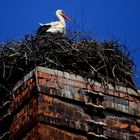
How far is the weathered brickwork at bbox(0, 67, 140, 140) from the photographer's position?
1404cm

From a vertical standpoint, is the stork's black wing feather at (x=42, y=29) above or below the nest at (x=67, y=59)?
above

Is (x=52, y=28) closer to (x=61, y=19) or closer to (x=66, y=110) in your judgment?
(x=61, y=19)

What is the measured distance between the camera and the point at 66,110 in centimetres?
1442

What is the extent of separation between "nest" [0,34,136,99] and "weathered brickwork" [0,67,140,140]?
0.43 metres

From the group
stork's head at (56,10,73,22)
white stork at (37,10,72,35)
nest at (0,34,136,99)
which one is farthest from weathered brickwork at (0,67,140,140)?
stork's head at (56,10,73,22)

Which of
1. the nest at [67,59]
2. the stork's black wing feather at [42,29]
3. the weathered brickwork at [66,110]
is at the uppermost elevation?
the stork's black wing feather at [42,29]

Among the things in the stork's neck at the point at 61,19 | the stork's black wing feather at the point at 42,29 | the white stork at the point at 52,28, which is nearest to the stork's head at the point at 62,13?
the stork's neck at the point at 61,19

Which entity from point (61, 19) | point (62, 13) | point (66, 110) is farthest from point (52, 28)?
point (66, 110)

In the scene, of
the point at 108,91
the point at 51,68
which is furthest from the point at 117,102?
the point at 51,68

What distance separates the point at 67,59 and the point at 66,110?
76.7 inches

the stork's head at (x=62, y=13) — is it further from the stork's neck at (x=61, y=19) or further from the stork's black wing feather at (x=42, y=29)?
the stork's black wing feather at (x=42, y=29)

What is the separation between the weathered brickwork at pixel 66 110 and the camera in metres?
14.0

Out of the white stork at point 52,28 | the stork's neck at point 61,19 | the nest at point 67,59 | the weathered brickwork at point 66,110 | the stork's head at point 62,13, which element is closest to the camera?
the weathered brickwork at point 66,110

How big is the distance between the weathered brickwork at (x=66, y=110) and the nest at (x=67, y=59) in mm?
428
